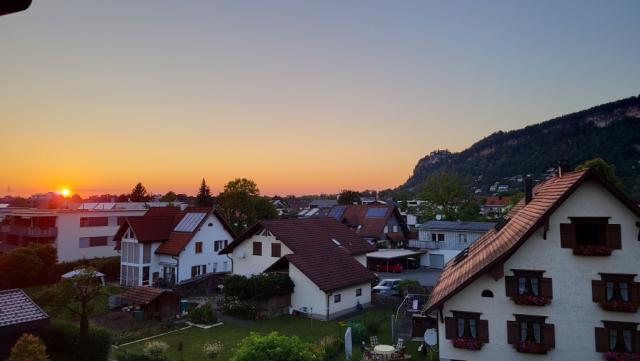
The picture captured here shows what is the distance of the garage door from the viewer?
6091 cm

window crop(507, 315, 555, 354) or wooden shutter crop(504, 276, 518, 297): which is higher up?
wooden shutter crop(504, 276, 518, 297)

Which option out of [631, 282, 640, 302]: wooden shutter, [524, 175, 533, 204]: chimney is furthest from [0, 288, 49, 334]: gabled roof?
[524, 175, 533, 204]: chimney

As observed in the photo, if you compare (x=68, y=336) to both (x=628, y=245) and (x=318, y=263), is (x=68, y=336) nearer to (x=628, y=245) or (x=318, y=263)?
(x=318, y=263)

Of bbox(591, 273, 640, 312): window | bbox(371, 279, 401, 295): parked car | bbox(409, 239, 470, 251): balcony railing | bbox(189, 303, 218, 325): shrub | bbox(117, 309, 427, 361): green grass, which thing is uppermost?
bbox(591, 273, 640, 312): window

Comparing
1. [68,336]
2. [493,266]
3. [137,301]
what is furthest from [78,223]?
[493,266]

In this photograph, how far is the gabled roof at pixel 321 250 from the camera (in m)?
35.0

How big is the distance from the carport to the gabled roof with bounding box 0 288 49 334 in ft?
132

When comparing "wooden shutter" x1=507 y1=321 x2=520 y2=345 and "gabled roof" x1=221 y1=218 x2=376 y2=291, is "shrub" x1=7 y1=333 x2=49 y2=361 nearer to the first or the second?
"gabled roof" x1=221 y1=218 x2=376 y2=291

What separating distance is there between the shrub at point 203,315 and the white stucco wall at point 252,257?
722 cm

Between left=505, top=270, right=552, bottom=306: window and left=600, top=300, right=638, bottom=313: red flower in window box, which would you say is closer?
left=600, top=300, right=638, bottom=313: red flower in window box

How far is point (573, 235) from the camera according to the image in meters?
20.5

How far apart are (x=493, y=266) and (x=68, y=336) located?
74.6ft

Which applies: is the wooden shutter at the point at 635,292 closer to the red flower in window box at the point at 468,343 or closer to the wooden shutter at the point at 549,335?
the wooden shutter at the point at 549,335

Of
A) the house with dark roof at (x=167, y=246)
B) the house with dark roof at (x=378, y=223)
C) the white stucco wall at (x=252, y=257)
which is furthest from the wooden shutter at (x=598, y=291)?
the house with dark roof at (x=378, y=223)
